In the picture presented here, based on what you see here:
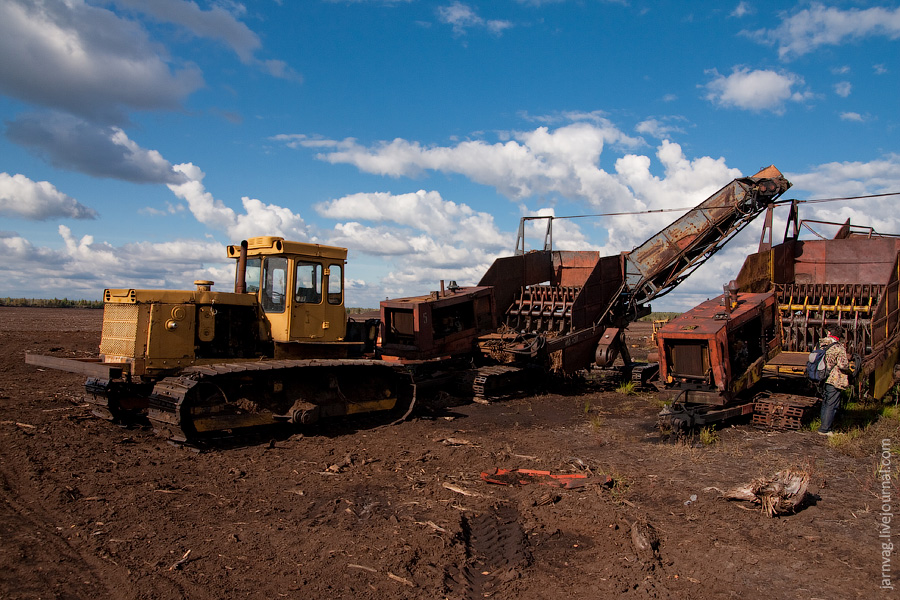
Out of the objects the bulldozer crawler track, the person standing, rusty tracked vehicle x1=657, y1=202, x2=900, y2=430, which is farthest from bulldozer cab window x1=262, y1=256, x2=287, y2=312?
the person standing

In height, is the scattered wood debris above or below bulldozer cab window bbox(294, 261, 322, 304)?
below

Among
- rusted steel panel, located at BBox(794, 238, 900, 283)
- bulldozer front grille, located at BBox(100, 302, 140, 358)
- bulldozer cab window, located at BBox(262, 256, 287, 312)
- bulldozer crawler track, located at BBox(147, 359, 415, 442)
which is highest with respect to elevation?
rusted steel panel, located at BBox(794, 238, 900, 283)

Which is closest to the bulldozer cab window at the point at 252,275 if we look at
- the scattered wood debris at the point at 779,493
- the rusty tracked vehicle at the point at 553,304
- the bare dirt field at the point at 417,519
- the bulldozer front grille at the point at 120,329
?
the bulldozer front grille at the point at 120,329

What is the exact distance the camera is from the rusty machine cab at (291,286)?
32.9 feet

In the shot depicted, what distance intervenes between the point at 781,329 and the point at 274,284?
30.7ft

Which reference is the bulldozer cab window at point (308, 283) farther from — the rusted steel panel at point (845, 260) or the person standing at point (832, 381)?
the rusted steel panel at point (845, 260)

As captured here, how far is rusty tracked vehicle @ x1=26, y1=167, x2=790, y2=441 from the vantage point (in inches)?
346

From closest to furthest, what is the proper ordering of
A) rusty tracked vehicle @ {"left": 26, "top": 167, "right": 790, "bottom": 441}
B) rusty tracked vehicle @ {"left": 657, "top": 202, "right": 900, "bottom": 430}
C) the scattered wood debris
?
1. the scattered wood debris
2. rusty tracked vehicle @ {"left": 26, "top": 167, "right": 790, "bottom": 441}
3. rusty tracked vehicle @ {"left": 657, "top": 202, "right": 900, "bottom": 430}

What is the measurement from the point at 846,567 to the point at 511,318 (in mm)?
Result: 11485

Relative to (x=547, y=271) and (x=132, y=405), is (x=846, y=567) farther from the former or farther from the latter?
(x=547, y=271)

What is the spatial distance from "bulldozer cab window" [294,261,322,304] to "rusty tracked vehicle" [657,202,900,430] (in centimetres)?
574

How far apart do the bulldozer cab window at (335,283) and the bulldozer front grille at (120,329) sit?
10.1 feet

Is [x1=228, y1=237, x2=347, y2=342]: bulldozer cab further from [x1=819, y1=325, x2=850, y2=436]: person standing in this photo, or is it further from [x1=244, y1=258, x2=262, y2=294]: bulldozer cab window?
[x1=819, y1=325, x2=850, y2=436]: person standing

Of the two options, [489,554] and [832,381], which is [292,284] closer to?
[489,554]
